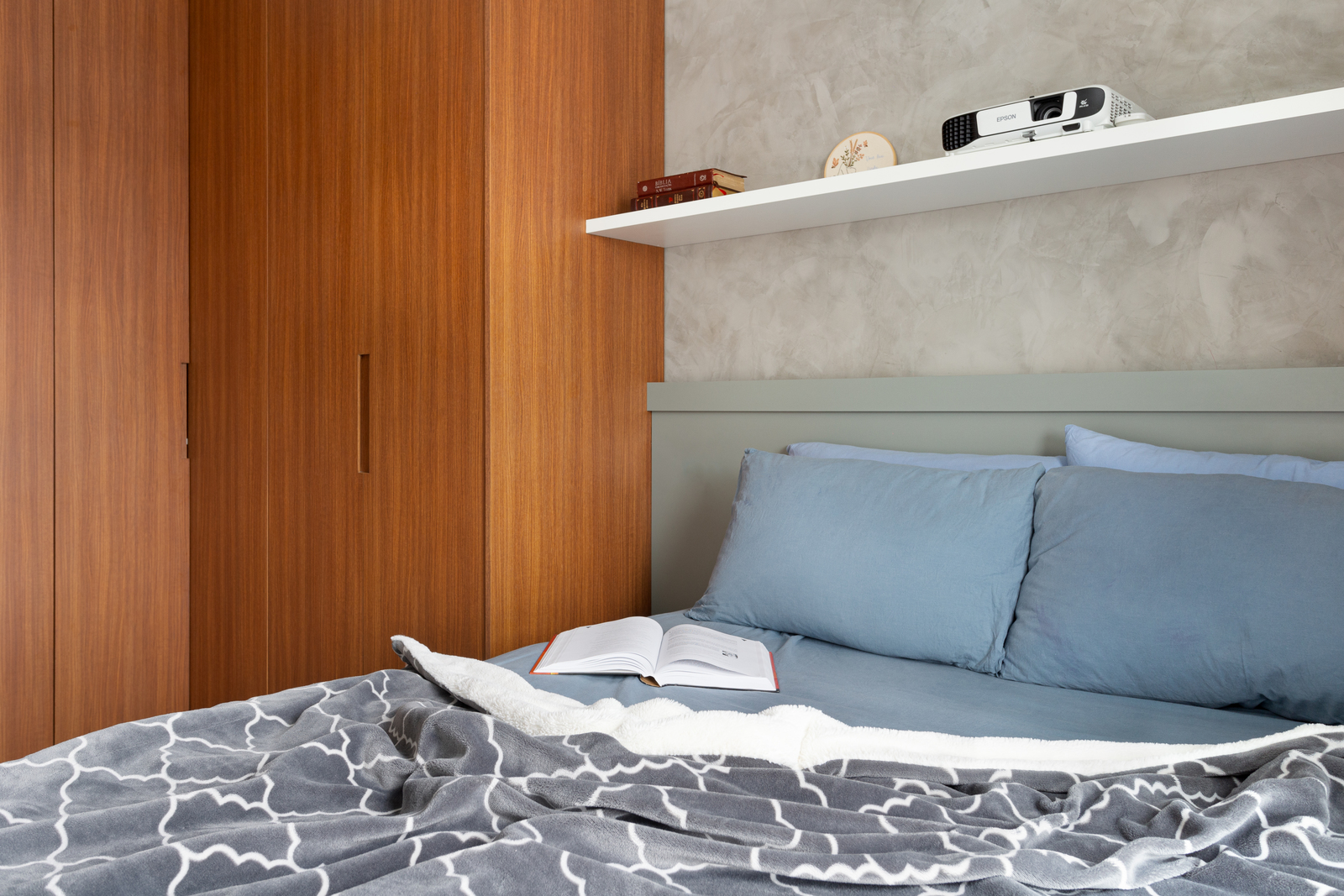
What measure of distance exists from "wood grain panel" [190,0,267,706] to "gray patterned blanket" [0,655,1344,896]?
157 cm

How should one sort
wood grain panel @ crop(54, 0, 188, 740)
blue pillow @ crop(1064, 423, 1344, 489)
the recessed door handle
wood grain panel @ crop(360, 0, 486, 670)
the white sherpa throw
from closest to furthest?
the white sherpa throw < blue pillow @ crop(1064, 423, 1344, 489) < wood grain panel @ crop(360, 0, 486, 670) < the recessed door handle < wood grain panel @ crop(54, 0, 188, 740)

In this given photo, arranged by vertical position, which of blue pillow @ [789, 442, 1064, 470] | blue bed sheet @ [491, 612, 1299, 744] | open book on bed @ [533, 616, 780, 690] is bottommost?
blue bed sheet @ [491, 612, 1299, 744]

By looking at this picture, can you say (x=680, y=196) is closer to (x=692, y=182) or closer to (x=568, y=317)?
(x=692, y=182)

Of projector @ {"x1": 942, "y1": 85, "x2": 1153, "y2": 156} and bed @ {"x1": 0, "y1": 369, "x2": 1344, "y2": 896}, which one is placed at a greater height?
projector @ {"x1": 942, "y1": 85, "x2": 1153, "y2": 156}

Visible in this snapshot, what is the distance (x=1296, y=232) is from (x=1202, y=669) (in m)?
0.89

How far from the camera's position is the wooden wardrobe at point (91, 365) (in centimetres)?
250

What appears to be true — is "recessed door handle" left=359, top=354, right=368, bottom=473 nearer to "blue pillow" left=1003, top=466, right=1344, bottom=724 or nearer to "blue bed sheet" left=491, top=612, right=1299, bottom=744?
"blue bed sheet" left=491, top=612, right=1299, bottom=744

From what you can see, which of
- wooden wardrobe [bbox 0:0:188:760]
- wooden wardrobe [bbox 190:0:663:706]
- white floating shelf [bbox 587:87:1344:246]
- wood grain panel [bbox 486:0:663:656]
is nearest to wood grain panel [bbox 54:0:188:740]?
wooden wardrobe [bbox 0:0:188:760]

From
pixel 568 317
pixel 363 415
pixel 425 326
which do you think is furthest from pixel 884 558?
pixel 363 415

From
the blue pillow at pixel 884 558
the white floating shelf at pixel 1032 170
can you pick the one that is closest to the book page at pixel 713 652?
the blue pillow at pixel 884 558

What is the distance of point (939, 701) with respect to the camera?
4.51 feet

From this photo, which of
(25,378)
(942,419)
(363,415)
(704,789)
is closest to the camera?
(704,789)

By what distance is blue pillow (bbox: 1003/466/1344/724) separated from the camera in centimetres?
125

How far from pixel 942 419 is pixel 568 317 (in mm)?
951
